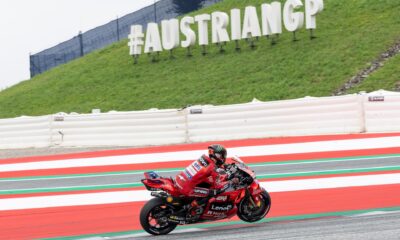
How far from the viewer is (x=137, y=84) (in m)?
38.8

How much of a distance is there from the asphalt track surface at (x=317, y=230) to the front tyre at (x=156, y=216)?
0.12m

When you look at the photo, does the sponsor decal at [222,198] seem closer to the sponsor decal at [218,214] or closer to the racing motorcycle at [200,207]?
the racing motorcycle at [200,207]

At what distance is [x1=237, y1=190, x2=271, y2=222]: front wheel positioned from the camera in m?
10.6

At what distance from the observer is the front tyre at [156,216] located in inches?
397

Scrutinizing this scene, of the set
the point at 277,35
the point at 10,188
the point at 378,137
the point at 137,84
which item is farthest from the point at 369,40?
the point at 10,188

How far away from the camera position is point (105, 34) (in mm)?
50250

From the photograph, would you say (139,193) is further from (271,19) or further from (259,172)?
(271,19)

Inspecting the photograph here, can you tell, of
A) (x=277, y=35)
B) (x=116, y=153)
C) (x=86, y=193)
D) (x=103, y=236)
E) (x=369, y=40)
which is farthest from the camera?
(x=277, y=35)

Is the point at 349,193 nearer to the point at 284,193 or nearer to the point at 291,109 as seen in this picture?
the point at 284,193

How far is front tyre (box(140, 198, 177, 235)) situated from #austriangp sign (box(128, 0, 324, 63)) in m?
25.2

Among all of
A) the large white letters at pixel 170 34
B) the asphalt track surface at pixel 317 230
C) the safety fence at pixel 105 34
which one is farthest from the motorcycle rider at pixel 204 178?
the safety fence at pixel 105 34

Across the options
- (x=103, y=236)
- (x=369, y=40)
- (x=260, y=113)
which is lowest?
(x=103, y=236)

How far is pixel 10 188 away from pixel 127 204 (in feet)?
14.0

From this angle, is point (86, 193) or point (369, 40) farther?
point (369, 40)
